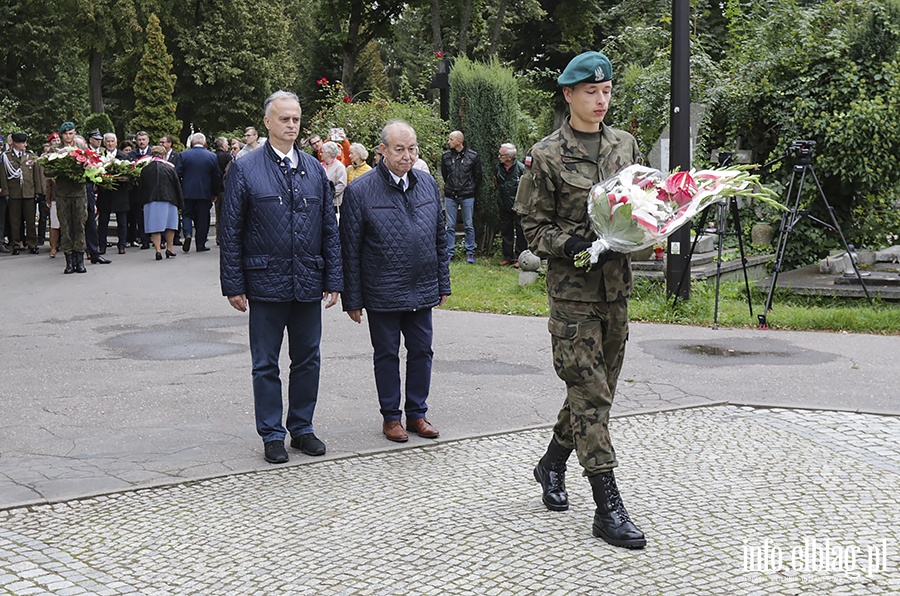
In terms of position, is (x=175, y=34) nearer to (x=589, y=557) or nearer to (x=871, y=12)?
(x=871, y=12)

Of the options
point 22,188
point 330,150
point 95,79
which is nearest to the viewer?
point 330,150

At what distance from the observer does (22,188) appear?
65.5ft

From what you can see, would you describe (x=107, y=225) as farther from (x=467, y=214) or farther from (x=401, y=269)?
(x=401, y=269)

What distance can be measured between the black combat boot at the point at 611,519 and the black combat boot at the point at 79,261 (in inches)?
530

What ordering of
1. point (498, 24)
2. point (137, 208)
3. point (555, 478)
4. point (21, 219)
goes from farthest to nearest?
point (498, 24) < point (137, 208) < point (21, 219) < point (555, 478)

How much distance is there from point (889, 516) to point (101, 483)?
13.6ft

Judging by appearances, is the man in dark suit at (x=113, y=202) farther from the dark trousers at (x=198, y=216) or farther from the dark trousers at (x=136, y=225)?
Result: the dark trousers at (x=198, y=216)

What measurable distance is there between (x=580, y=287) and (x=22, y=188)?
17102mm

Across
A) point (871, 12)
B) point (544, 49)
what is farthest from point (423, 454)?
point (544, 49)

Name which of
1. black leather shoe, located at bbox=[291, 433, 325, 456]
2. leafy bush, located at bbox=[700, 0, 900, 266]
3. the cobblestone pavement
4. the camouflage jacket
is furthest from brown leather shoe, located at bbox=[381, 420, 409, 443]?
leafy bush, located at bbox=[700, 0, 900, 266]

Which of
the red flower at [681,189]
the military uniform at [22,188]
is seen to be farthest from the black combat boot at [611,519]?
the military uniform at [22,188]

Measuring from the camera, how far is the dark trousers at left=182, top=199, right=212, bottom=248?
20547mm

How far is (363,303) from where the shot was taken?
6992mm

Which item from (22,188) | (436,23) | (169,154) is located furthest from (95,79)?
(22,188)
